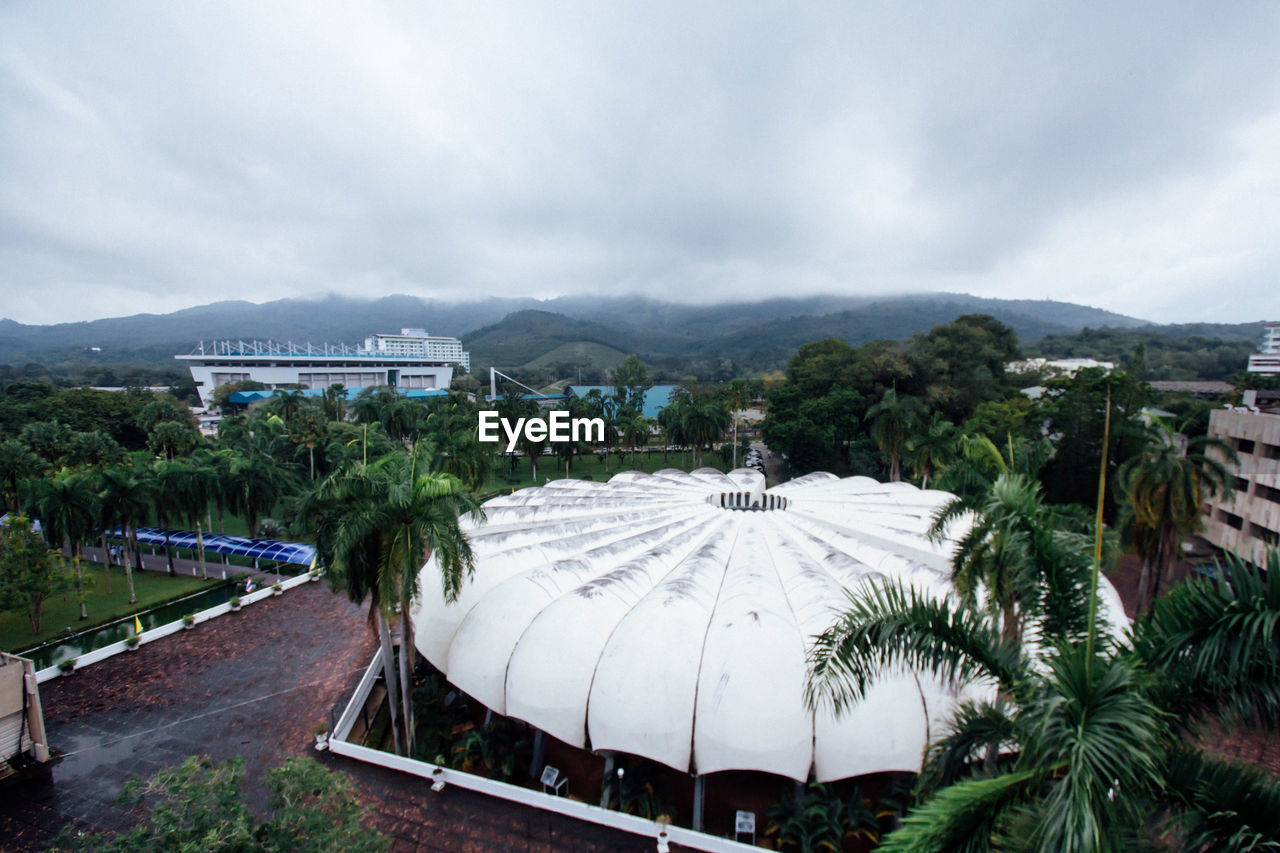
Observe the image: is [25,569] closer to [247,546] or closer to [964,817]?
[247,546]

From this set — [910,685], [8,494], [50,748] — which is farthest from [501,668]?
[8,494]

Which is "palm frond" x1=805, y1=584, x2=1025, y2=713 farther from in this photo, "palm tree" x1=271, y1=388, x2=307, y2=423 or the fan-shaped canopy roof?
"palm tree" x1=271, y1=388, x2=307, y2=423

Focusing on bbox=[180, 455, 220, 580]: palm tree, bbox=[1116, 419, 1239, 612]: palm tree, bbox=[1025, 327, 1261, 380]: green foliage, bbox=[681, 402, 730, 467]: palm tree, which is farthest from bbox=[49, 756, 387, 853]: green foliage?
bbox=[1025, 327, 1261, 380]: green foliage

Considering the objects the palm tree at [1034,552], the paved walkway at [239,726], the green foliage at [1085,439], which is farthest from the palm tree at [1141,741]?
the green foliage at [1085,439]

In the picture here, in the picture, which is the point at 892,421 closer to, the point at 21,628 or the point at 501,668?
the point at 501,668

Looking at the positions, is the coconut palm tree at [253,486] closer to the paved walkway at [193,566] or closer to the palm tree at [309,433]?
the paved walkway at [193,566]

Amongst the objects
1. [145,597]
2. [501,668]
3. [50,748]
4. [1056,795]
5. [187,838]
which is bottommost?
[145,597]
